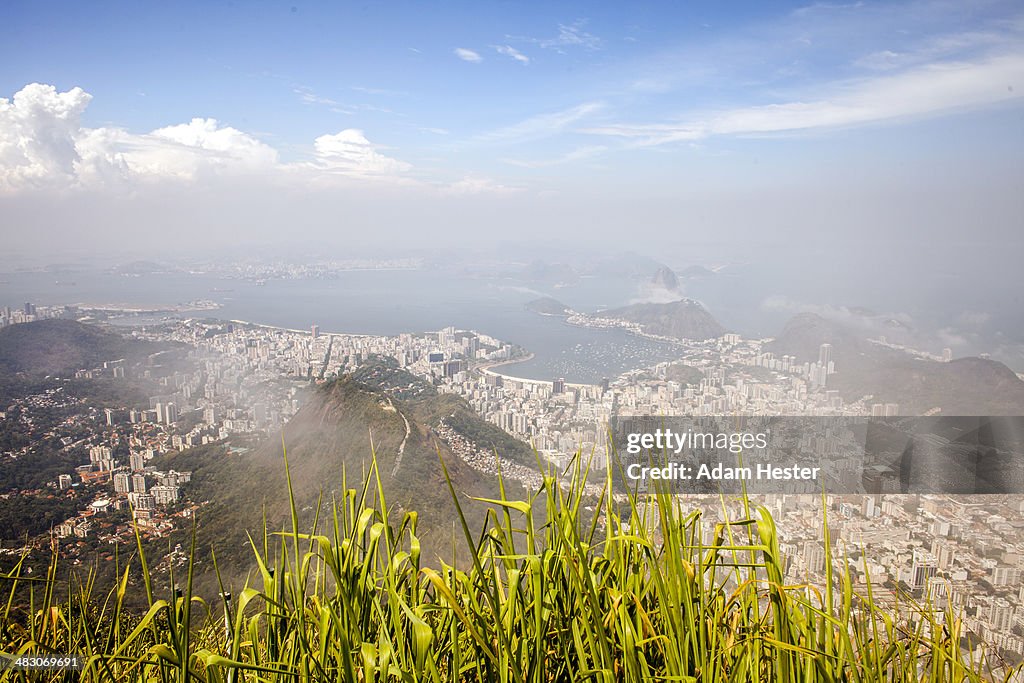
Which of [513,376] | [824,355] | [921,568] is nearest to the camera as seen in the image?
[921,568]

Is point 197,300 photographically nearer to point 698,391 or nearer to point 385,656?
point 698,391

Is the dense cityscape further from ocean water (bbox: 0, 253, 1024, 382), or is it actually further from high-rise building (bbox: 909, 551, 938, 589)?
ocean water (bbox: 0, 253, 1024, 382)

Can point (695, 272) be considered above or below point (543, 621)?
above

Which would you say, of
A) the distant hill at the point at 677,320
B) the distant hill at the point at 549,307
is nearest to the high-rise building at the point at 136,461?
the distant hill at the point at 677,320

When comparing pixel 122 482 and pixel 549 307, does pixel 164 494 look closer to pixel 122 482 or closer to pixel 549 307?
pixel 122 482

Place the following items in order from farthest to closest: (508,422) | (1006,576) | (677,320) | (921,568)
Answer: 1. (677,320)
2. (508,422)
3. (1006,576)
4. (921,568)

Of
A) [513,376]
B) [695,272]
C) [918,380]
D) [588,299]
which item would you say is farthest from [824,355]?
[588,299]

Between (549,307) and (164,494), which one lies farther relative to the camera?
(549,307)

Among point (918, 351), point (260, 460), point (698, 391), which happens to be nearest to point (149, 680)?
point (260, 460)

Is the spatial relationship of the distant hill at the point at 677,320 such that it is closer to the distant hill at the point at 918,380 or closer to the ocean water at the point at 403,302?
the ocean water at the point at 403,302
